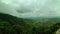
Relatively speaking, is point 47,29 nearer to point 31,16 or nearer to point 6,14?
point 31,16

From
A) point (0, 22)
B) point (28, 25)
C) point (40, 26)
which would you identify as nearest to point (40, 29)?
point (40, 26)

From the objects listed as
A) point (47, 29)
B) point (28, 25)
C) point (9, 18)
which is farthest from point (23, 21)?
point (47, 29)

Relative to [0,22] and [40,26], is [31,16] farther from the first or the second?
[0,22]

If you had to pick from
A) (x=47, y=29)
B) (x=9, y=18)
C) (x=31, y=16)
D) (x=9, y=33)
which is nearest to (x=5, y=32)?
(x=9, y=33)

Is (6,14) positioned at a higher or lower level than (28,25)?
higher

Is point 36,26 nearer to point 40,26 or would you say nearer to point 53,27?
point 40,26

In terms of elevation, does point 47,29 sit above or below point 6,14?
below
